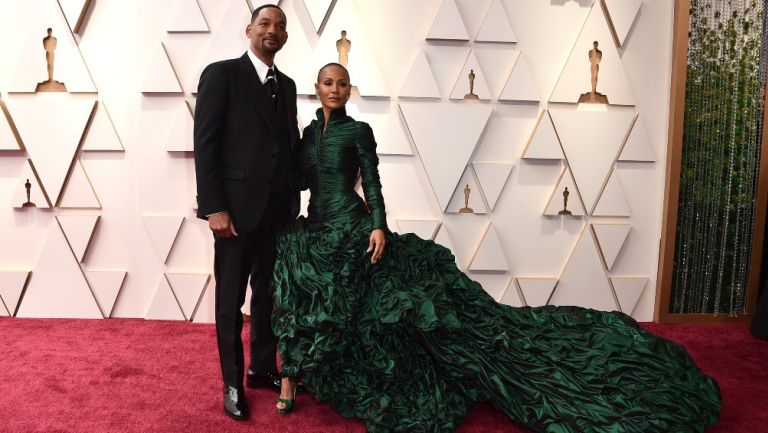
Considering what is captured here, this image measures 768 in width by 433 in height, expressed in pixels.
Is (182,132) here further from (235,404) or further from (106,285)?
(235,404)

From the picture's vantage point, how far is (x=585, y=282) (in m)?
3.44

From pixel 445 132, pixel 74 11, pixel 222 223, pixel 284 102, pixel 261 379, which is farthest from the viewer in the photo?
pixel 445 132

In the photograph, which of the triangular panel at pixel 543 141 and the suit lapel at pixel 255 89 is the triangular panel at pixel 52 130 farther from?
the triangular panel at pixel 543 141

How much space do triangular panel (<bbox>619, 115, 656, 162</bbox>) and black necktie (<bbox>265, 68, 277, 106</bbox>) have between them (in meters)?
2.32

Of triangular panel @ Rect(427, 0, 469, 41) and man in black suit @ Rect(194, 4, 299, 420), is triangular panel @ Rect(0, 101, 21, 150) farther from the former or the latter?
triangular panel @ Rect(427, 0, 469, 41)

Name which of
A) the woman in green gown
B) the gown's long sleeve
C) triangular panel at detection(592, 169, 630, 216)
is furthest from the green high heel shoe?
triangular panel at detection(592, 169, 630, 216)

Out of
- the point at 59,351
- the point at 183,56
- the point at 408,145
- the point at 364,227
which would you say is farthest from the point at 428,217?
the point at 59,351

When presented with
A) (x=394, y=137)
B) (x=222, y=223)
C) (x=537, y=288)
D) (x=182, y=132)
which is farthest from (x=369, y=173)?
(x=537, y=288)

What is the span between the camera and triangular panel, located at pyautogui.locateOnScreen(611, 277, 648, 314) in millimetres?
3443

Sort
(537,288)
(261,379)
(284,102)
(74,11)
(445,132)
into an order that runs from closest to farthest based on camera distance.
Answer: (284,102), (261,379), (74,11), (445,132), (537,288)

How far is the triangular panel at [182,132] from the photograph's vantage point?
128 inches

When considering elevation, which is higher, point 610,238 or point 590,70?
point 590,70

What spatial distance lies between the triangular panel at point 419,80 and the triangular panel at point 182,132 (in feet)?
4.43

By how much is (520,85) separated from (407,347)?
6.50ft
